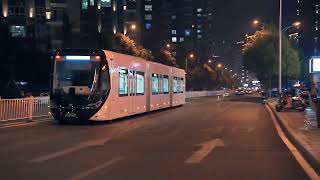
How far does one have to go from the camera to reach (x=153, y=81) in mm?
37219

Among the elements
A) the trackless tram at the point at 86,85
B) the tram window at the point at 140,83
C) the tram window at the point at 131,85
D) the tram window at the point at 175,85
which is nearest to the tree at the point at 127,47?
the tram window at the point at 175,85

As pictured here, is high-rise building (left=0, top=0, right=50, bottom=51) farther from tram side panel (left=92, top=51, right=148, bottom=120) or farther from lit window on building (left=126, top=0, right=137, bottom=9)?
tram side panel (left=92, top=51, right=148, bottom=120)

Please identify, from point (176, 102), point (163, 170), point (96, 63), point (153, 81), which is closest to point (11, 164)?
point (163, 170)

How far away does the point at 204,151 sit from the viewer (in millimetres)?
15383

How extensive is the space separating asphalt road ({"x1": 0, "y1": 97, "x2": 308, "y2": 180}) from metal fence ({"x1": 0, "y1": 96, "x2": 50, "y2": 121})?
385 cm

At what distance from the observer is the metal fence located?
2638 centimetres

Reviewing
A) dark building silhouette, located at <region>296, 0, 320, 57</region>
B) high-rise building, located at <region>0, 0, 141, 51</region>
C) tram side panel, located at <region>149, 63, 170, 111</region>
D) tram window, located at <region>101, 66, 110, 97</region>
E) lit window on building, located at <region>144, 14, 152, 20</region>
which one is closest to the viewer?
tram window, located at <region>101, 66, 110, 97</region>

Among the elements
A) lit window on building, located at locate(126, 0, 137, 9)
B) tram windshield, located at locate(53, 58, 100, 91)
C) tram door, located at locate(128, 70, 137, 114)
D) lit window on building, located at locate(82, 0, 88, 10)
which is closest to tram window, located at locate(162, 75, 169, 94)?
tram door, located at locate(128, 70, 137, 114)

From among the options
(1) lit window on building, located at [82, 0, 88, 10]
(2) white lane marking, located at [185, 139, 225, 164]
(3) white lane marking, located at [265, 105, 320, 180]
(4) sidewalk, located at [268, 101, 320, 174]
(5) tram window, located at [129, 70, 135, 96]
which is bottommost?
(3) white lane marking, located at [265, 105, 320, 180]

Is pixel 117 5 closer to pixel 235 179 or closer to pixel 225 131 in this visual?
pixel 225 131

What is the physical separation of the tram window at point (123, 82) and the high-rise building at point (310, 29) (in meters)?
116

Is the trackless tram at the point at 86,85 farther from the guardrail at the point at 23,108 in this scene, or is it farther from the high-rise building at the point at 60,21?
the high-rise building at the point at 60,21

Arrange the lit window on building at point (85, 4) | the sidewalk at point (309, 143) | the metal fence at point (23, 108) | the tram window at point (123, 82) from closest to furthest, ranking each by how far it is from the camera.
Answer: the sidewalk at point (309, 143)
the metal fence at point (23, 108)
the tram window at point (123, 82)
the lit window on building at point (85, 4)

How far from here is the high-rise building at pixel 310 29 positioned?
142 meters
